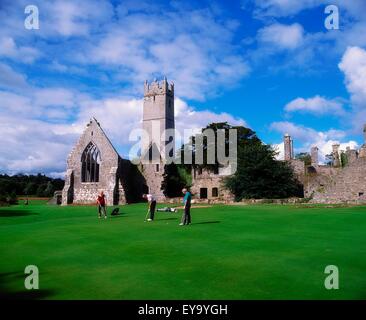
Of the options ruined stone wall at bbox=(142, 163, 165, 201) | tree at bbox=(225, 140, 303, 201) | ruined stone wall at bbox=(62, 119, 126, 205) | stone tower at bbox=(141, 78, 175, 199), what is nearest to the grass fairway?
tree at bbox=(225, 140, 303, 201)

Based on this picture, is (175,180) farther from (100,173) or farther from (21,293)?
(21,293)

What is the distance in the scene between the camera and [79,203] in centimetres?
4097

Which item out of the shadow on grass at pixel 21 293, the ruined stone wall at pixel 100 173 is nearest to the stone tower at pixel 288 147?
the ruined stone wall at pixel 100 173

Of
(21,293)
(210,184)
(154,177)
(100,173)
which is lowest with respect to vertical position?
(21,293)

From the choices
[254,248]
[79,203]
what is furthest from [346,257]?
[79,203]

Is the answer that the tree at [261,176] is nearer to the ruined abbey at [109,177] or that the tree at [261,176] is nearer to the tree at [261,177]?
the tree at [261,177]

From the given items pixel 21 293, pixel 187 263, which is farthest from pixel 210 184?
pixel 21 293

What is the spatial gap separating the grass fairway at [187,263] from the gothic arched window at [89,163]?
1206 inches

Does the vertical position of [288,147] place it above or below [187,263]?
above

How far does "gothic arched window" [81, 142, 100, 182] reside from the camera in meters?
42.5

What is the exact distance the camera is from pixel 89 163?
42812 millimetres

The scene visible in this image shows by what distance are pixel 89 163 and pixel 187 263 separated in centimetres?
3731

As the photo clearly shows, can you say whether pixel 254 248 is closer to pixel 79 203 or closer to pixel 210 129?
pixel 79 203

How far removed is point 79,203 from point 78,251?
33421mm
